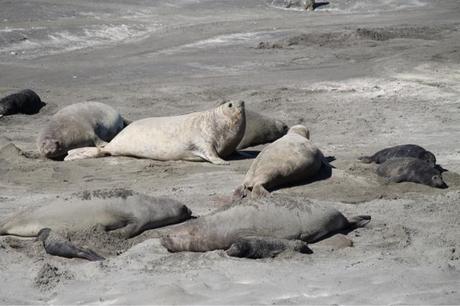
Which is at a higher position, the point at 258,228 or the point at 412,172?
the point at 258,228

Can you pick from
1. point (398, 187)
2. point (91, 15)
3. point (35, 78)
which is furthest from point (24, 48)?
point (398, 187)

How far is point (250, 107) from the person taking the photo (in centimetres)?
1241

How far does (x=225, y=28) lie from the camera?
2064 cm

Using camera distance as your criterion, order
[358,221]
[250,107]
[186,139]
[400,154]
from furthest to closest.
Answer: [250,107] → [186,139] → [400,154] → [358,221]

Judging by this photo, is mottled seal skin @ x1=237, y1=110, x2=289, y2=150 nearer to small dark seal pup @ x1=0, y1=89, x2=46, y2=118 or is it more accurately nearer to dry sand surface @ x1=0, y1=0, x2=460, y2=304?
dry sand surface @ x1=0, y1=0, x2=460, y2=304

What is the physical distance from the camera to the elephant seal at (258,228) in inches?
244

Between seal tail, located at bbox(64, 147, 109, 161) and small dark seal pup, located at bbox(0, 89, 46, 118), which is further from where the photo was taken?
small dark seal pup, located at bbox(0, 89, 46, 118)

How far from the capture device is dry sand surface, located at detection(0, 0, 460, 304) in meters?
5.70

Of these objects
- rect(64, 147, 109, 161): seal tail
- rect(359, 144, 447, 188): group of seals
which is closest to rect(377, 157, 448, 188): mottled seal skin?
rect(359, 144, 447, 188): group of seals

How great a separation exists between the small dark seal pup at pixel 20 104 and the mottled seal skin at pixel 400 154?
Result: 521cm

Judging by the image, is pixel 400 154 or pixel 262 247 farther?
pixel 400 154

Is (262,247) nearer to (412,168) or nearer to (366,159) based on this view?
(412,168)

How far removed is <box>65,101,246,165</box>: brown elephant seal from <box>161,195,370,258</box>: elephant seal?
299cm

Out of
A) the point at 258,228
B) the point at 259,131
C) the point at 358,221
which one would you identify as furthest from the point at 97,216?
the point at 259,131
